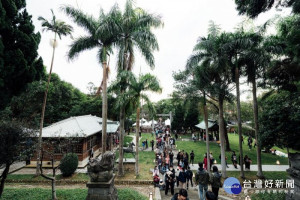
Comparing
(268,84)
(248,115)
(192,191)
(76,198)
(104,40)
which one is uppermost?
(104,40)

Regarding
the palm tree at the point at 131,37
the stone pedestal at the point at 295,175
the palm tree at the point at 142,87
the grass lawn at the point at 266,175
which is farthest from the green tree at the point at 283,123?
the palm tree at the point at 131,37

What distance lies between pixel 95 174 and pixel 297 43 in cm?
1112

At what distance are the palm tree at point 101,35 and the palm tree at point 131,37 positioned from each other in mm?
698

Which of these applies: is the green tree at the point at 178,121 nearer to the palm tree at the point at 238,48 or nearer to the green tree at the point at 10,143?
the palm tree at the point at 238,48

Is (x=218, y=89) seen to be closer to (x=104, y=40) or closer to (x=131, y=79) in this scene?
(x=131, y=79)

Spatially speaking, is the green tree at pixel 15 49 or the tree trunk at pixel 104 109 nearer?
the green tree at pixel 15 49

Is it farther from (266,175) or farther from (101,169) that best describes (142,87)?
(266,175)

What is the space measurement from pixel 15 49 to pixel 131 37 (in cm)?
732

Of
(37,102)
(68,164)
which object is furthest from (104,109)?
(37,102)

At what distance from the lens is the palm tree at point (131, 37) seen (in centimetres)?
1212

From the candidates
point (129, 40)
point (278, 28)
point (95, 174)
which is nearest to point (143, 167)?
point (95, 174)

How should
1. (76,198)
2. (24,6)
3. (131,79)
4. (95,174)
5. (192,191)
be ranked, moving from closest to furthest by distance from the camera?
1. (95,174)
2. (76,198)
3. (24,6)
4. (192,191)
5. (131,79)

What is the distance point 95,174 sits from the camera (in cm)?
634

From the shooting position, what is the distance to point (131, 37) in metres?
12.7
